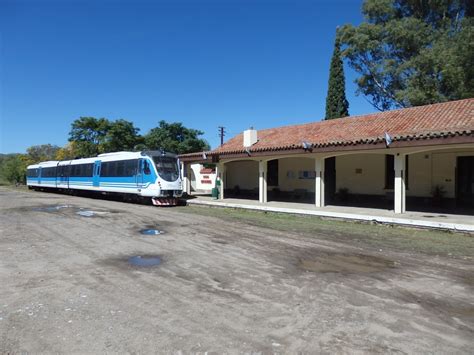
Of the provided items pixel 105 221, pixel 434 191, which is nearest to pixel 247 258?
pixel 105 221

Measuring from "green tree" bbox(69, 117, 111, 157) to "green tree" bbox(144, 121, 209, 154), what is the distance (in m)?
5.63

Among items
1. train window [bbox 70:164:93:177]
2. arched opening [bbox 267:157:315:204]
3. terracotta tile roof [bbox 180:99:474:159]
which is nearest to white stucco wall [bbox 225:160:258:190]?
arched opening [bbox 267:157:315:204]

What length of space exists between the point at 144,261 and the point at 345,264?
13.8 ft

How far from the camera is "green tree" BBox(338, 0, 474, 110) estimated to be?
27734 mm

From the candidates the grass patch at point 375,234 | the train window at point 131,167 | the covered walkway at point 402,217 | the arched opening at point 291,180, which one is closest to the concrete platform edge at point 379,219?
the covered walkway at point 402,217

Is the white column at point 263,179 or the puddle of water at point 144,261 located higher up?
the white column at point 263,179

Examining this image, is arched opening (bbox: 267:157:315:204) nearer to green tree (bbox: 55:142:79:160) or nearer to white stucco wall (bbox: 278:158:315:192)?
white stucco wall (bbox: 278:158:315:192)

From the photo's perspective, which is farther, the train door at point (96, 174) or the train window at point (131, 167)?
the train door at point (96, 174)

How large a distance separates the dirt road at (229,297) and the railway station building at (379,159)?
6.57 metres

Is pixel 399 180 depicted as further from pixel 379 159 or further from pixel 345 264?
pixel 345 264

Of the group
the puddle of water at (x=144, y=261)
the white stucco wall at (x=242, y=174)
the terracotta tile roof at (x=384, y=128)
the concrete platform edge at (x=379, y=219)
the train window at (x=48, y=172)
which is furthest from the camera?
the train window at (x=48, y=172)

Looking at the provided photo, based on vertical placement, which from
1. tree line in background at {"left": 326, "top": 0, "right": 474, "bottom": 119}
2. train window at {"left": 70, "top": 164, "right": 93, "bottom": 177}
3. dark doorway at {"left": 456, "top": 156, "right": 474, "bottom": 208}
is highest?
tree line in background at {"left": 326, "top": 0, "right": 474, "bottom": 119}

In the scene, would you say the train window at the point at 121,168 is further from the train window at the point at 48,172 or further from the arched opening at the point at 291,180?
the train window at the point at 48,172

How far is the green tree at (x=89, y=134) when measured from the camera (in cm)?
5081
